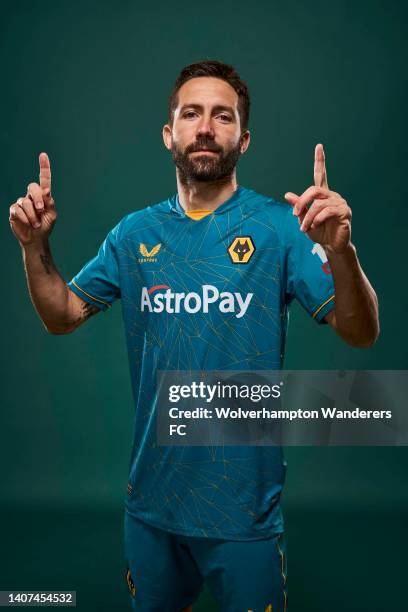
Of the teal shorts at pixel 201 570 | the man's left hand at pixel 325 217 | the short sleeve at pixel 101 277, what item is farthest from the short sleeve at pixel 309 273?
the teal shorts at pixel 201 570

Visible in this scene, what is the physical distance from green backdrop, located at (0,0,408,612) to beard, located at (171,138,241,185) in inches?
79.7

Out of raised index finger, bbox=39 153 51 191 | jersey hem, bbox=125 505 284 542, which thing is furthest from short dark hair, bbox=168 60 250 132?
jersey hem, bbox=125 505 284 542

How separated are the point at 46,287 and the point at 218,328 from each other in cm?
56

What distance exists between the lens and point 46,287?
2.22 m

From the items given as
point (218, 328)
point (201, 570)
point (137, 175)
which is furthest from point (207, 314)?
point (137, 175)

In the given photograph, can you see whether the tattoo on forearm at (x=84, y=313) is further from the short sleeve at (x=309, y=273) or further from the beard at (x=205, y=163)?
the short sleeve at (x=309, y=273)

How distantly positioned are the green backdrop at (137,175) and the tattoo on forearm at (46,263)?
208cm

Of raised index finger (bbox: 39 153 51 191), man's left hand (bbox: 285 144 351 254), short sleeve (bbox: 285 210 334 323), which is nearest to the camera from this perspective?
man's left hand (bbox: 285 144 351 254)

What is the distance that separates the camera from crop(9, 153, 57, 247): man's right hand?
81.6 inches

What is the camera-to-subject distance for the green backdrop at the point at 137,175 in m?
4.16

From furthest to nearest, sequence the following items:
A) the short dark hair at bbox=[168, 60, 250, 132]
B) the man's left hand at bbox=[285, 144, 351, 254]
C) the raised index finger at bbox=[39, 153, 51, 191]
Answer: the short dark hair at bbox=[168, 60, 250, 132] → the raised index finger at bbox=[39, 153, 51, 191] → the man's left hand at bbox=[285, 144, 351, 254]

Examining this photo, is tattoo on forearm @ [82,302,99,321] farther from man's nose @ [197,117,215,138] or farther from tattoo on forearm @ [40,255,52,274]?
man's nose @ [197,117,215,138]

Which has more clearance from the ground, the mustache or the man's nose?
the man's nose

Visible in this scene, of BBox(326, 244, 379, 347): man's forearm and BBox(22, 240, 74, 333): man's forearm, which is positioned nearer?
A: BBox(326, 244, 379, 347): man's forearm
